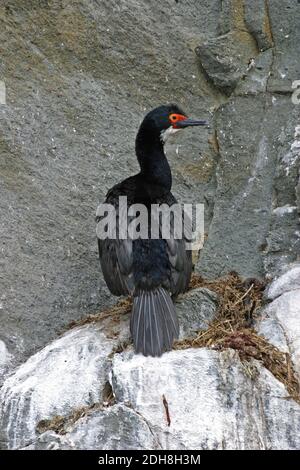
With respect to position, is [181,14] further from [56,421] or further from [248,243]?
[56,421]

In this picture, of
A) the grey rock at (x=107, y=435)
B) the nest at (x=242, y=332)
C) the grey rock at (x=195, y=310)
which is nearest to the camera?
the grey rock at (x=107, y=435)

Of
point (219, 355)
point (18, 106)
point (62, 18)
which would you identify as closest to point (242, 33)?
point (62, 18)

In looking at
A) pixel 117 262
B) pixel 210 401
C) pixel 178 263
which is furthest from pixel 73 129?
pixel 210 401

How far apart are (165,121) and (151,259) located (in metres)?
1.10

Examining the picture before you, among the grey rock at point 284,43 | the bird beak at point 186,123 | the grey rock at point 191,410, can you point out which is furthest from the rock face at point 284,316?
the grey rock at point 284,43

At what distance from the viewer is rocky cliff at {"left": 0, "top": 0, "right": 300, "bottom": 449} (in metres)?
5.51

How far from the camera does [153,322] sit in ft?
19.9

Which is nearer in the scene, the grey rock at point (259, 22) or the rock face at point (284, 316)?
the rock face at point (284, 316)

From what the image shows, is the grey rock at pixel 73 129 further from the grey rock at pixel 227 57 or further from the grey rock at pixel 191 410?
the grey rock at pixel 191 410

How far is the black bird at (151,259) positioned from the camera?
604 cm

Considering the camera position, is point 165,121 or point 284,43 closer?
point 165,121

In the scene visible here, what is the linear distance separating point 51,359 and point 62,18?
2.85 metres

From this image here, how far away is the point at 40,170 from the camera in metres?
7.11

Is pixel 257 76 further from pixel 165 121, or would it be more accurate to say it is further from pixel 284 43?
pixel 165 121
